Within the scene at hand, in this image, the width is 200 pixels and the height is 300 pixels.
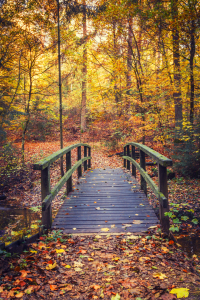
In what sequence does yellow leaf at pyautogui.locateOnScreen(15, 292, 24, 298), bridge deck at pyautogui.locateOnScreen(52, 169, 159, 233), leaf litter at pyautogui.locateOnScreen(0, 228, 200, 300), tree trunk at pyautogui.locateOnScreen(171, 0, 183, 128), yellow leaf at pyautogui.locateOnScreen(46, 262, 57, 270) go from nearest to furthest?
yellow leaf at pyautogui.locateOnScreen(15, 292, 24, 298), leaf litter at pyautogui.locateOnScreen(0, 228, 200, 300), yellow leaf at pyautogui.locateOnScreen(46, 262, 57, 270), bridge deck at pyautogui.locateOnScreen(52, 169, 159, 233), tree trunk at pyautogui.locateOnScreen(171, 0, 183, 128)

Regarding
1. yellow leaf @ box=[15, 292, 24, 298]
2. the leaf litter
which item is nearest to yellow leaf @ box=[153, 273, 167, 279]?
the leaf litter

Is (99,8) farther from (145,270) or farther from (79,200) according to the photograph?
(145,270)

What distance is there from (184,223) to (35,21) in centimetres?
1037

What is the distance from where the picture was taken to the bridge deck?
3.55 meters

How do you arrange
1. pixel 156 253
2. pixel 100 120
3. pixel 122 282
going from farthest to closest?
pixel 100 120 → pixel 156 253 → pixel 122 282

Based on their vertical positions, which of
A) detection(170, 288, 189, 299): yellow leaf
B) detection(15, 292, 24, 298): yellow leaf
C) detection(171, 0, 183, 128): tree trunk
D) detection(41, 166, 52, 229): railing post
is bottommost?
detection(170, 288, 189, 299): yellow leaf

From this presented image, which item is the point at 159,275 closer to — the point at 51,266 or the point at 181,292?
the point at 181,292

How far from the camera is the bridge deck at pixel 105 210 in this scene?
11.6 ft

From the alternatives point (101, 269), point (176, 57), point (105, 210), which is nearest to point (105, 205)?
point (105, 210)

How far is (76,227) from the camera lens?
3.54 metres

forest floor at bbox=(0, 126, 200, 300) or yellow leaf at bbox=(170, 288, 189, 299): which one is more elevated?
yellow leaf at bbox=(170, 288, 189, 299)

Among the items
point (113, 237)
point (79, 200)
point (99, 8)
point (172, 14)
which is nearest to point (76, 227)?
point (113, 237)

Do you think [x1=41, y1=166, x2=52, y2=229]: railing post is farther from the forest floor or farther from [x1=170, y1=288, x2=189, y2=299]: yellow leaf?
[x1=170, y1=288, x2=189, y2=299]: yellow leaf

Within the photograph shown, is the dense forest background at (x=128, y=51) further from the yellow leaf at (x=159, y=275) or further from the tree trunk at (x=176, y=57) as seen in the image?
the yellow leaf at (x=159, y=275)
